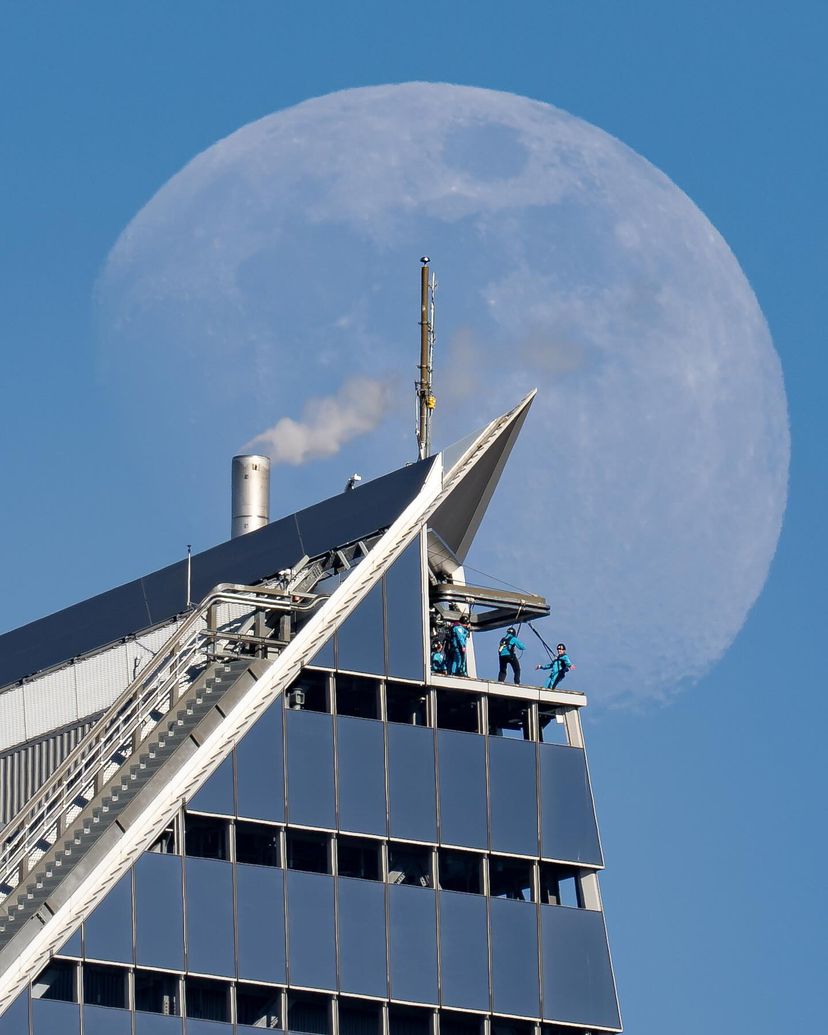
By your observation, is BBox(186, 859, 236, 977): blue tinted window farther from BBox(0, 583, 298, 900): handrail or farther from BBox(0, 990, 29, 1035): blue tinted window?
BBox(0, 990, 29, 1035): blue tinted window

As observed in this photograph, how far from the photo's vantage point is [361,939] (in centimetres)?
9969

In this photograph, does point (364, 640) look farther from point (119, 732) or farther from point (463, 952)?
point (463, 952)

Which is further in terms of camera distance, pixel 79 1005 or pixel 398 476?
pixel 398 476

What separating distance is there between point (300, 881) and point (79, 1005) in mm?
8640

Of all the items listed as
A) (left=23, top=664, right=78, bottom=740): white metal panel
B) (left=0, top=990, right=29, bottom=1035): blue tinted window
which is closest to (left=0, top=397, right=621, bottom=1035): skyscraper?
(left=0, top=990, right=29, bottom=1035): blue tinted window

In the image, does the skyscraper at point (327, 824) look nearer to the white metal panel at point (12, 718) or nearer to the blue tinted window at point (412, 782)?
the blue tinted window at point (412, 782)

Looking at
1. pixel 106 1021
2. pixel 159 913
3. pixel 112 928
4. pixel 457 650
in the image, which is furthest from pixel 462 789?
pixel 106 1021

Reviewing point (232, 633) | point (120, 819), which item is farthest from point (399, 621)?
point (120, 819)

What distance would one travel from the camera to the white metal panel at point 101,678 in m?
112

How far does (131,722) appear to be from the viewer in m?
103

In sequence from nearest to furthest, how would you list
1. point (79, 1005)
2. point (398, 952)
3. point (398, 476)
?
point (79, 1005) < point (398, 952) < point (398, 476)

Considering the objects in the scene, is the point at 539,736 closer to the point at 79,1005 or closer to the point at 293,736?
the point at 293,736

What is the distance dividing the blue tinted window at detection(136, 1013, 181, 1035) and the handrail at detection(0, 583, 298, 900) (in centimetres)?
607

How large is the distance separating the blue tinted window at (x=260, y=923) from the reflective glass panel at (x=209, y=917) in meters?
0.37
